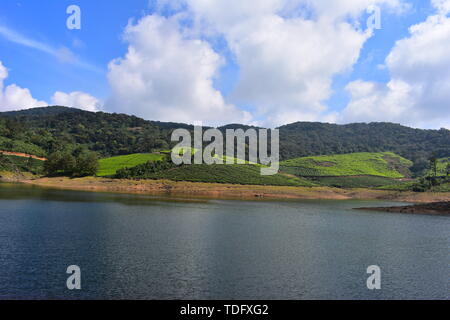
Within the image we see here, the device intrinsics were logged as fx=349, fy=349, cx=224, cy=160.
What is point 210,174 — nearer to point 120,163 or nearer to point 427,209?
point 120,163

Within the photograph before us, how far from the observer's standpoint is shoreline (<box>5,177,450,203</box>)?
406ft

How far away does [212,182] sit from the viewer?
135 metres

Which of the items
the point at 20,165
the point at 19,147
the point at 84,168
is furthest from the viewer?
the point at 19,147

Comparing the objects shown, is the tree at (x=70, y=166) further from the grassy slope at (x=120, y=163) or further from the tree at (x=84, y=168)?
the grassy slope at (x=120, y=163)

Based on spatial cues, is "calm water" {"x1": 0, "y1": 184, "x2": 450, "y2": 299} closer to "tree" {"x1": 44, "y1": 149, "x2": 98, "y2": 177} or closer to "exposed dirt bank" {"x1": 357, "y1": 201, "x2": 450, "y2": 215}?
"exposed dirt bank" {"x1": 357, "y1": 201, "x2": 450, "y2": 215}

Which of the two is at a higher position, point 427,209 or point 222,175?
point 222,175

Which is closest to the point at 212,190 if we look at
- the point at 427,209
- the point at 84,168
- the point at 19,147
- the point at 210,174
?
the point at 210,174

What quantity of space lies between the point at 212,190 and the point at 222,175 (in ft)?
57.3

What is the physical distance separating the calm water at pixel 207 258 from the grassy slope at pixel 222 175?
271ft

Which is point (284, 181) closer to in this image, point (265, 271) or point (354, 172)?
point (354, 172)

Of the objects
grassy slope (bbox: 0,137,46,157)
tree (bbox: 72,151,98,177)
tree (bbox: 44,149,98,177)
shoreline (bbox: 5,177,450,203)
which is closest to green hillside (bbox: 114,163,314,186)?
shoreline (bbox: 5,177,450,203)

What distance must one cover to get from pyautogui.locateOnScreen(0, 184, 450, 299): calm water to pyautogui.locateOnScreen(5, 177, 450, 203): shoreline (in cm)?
6956

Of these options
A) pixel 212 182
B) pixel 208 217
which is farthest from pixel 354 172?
pixel 208 217

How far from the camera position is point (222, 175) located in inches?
5655
